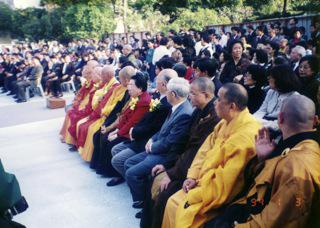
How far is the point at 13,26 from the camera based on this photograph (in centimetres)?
3191

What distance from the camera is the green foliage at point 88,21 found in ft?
79.9

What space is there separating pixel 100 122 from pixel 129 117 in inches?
40.9

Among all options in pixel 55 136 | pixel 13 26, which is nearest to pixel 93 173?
pixel 55 136

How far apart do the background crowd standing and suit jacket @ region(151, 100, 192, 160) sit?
0.4 inches

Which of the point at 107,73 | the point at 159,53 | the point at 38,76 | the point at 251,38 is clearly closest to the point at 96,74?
the point at 107,73

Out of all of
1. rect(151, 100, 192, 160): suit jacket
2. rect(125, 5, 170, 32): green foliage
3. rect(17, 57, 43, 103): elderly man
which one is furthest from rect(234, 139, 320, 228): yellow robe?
rect(125, 5, 170, 32): green foliage

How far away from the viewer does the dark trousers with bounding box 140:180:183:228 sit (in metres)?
3.45

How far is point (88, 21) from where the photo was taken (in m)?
24.4

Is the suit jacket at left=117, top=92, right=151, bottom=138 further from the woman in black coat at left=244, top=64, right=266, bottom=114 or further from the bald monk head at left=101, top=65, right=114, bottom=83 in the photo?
the bald monk head at left=101, top=65, right=114, bottom=83

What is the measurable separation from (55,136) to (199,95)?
14.9 ft

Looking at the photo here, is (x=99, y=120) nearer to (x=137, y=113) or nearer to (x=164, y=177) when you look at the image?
(x=137, y=113)

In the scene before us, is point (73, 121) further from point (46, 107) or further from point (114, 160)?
point (46, 107)

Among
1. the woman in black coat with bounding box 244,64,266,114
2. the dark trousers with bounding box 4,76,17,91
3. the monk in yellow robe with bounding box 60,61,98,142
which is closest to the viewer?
the woman in black coat with bounding box 244,64,266,114

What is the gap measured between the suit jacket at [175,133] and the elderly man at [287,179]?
130 cm
